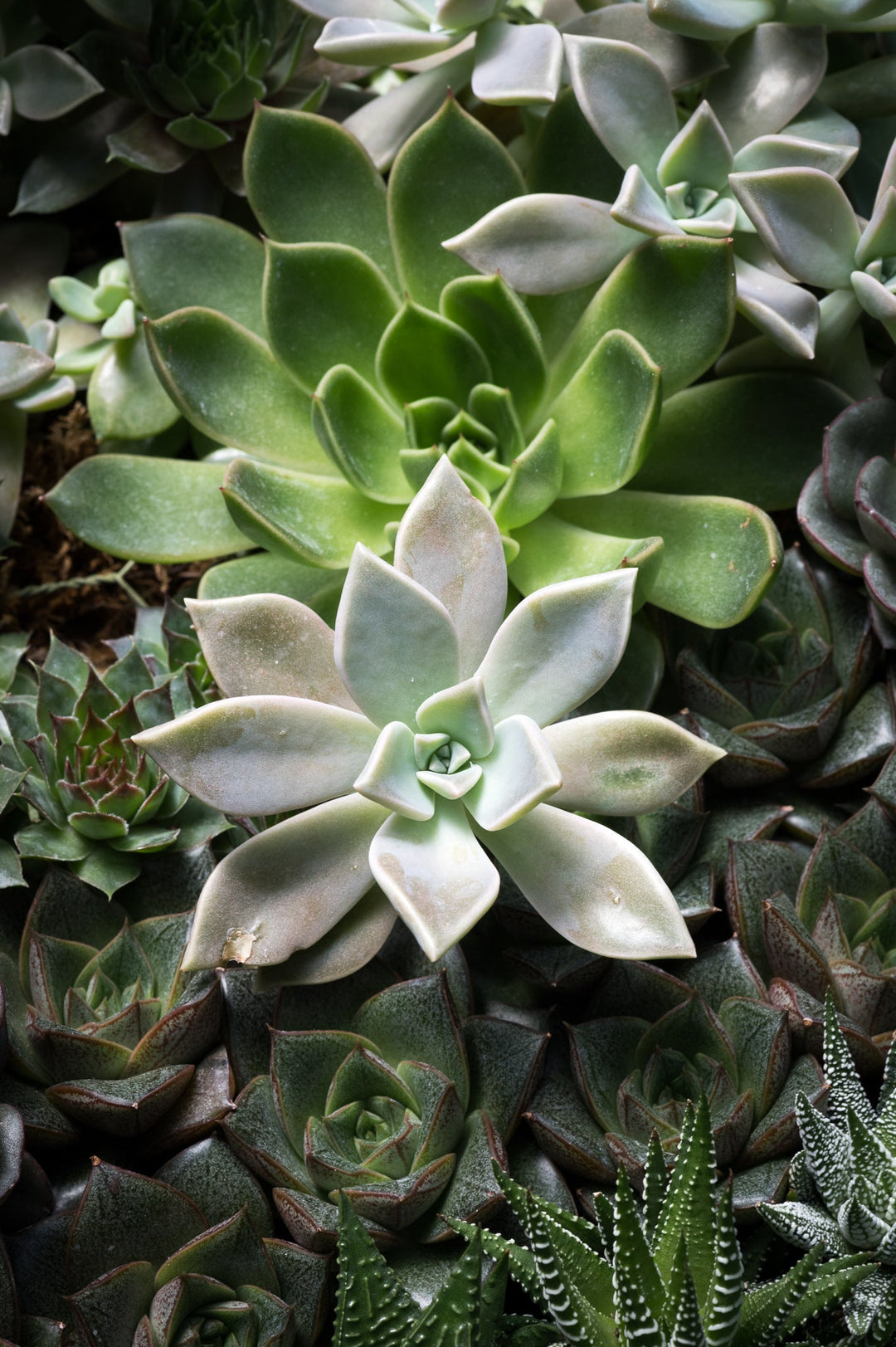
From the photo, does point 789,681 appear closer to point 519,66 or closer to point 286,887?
point 286,887

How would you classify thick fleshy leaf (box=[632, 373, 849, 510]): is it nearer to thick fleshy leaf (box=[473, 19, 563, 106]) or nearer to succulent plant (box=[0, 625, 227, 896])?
thick fleshy leaf (box=[473, 19, 563, 106])

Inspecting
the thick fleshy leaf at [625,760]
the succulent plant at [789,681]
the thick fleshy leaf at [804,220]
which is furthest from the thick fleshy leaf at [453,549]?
the thick fleshy leaf at [804,220]

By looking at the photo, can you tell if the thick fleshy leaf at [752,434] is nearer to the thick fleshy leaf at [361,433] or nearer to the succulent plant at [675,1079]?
the thick fleshy leaf at [361,433]

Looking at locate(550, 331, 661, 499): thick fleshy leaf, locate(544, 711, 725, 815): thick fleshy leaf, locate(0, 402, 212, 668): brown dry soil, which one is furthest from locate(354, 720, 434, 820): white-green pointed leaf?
locate(0, 402, 212, 668): brown dry soil

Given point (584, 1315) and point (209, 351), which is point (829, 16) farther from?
point (584, 1315)

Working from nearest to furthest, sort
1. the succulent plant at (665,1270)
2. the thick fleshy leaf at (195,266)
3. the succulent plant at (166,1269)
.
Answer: the succulent plant at (665,1270) < the succulent plant at (166,1269) < the thick fleshy leaf at (195,266)
